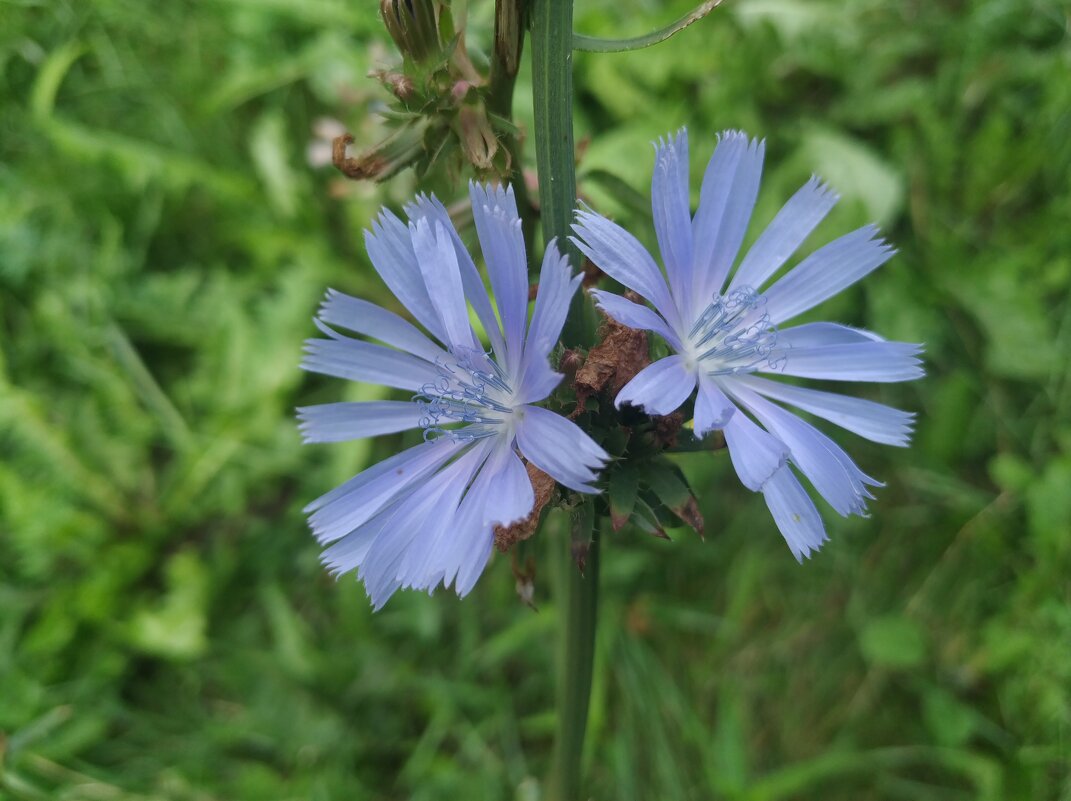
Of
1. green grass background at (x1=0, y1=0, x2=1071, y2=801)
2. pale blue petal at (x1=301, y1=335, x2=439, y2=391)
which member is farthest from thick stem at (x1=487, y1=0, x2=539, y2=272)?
green grass background at (x1=0, y1=0, x2=1071, y2=801)

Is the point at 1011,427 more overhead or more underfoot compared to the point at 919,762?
more overhead

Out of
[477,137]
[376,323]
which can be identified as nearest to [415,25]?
[477,137]

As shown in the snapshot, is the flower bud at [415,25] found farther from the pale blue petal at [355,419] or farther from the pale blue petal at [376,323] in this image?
the pale blue petal at [355,419]

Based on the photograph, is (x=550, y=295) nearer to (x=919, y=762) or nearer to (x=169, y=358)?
(x=919, y=762)

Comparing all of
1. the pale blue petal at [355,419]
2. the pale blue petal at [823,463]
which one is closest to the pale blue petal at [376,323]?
the pale blue petal at [355,419]

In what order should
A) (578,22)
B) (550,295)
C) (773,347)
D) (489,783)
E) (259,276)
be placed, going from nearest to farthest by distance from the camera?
→ (550,295)
(773,347)
(489,783)
(578,22)
(259,276)

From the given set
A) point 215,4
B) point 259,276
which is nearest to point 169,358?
point 259,276

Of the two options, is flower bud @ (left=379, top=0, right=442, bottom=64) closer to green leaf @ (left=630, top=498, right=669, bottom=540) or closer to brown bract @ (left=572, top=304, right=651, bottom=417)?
brown bract @ (left=572, top=304, right=651, bottom=417)

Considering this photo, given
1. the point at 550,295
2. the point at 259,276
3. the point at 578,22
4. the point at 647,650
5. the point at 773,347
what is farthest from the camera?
the point at 259,276
